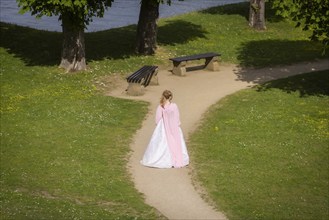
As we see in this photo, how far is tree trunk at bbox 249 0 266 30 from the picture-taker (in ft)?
143

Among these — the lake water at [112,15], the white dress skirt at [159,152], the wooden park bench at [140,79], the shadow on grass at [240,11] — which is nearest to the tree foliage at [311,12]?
the wooden park bench at [140,79]

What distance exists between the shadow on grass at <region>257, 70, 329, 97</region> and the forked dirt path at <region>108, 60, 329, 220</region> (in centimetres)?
88

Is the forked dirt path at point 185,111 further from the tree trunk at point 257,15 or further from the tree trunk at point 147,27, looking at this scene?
the tree trunk at point 257,15

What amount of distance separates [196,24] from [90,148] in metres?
24.7

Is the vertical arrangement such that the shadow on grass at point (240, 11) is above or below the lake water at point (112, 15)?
→ above

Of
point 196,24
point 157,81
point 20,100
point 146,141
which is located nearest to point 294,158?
point 146,141

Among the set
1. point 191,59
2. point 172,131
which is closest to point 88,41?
point 191,59

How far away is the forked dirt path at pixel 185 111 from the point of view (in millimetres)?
17406

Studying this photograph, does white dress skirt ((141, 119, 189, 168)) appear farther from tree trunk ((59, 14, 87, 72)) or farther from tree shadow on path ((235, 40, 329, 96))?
tree trunk ((59, 14, 87, 72))

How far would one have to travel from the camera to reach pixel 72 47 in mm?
31578

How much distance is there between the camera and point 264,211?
1714 cm

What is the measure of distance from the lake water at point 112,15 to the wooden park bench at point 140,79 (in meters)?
20.3

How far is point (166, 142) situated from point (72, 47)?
42.7 feet

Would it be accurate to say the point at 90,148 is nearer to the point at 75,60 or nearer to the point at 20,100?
the point at 20,100
